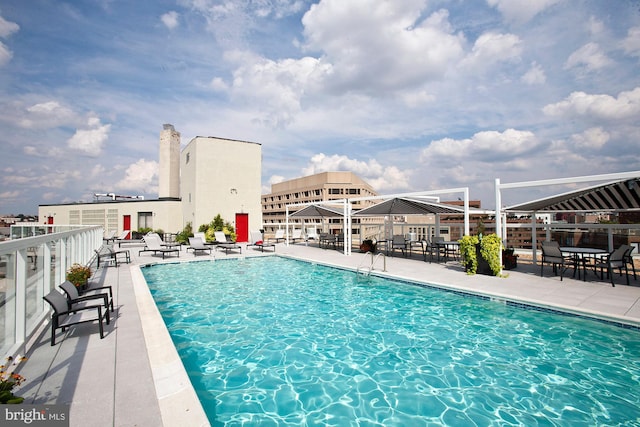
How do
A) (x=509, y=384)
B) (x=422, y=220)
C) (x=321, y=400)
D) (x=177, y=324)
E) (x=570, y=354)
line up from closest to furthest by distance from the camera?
(x=321, y=400), (x=509, y=384), (x=570, y=354), (x=177, y=324), (x=422, y=220)

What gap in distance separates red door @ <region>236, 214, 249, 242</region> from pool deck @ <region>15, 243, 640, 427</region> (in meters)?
14.2

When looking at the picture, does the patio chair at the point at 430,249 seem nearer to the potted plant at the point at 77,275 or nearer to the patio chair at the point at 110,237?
the potted plant at the point at 77,275

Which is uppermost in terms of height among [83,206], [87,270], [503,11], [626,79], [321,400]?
[503,11]

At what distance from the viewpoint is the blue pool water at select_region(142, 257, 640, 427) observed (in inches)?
122

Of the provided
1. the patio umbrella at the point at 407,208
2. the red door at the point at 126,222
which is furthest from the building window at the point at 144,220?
the patio umbrella at the point at 407,208

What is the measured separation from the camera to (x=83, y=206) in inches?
1049

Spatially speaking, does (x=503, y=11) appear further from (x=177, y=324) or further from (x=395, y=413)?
(x=177, y=324)

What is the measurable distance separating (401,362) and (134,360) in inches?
136

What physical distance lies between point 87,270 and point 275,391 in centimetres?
550

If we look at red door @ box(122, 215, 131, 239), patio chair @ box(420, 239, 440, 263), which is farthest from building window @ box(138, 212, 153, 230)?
patio chair @ box(420, 239, 440, 263)

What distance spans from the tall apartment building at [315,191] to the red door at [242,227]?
58.6m

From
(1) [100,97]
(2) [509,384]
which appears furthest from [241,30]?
(2) [509,384]

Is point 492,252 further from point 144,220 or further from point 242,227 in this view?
point 144,220

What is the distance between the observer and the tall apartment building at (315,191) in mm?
91062
